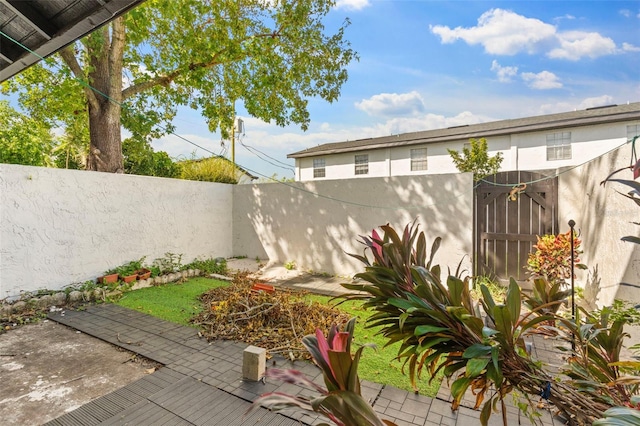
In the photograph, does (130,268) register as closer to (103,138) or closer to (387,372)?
(103,138)

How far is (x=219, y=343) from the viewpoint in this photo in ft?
12.5

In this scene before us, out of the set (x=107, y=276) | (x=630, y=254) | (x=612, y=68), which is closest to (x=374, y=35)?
(x=612, y=68)

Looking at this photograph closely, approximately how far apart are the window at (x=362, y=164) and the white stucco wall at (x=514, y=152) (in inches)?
8.4

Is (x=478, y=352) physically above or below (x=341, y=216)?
below

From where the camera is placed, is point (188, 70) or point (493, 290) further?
point (188, 70)

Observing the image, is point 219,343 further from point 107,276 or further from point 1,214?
point 1,214

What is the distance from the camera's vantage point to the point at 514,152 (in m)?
12.8

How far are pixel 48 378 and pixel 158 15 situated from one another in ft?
29.3

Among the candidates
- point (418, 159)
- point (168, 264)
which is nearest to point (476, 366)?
point (168, 264)

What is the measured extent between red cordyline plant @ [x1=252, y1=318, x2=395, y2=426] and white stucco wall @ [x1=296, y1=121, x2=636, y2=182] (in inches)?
471

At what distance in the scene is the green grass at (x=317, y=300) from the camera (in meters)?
3.00

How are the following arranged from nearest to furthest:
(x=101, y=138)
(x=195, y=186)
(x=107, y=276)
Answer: (x=107, y=276) < (x=101, y=138) < (x=195, y=186)

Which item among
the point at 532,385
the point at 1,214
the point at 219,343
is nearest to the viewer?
the point at 532,385

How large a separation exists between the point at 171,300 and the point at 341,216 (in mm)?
3832
